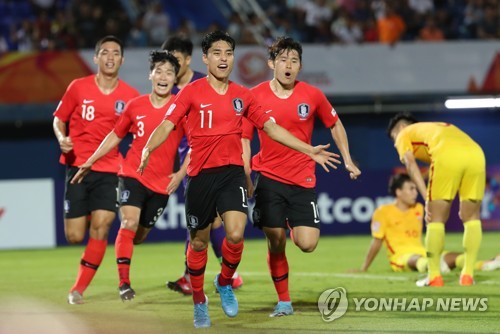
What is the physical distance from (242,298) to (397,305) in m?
1.65

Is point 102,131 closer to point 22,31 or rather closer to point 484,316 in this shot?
point 484,316

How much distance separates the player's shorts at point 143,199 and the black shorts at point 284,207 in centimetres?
145

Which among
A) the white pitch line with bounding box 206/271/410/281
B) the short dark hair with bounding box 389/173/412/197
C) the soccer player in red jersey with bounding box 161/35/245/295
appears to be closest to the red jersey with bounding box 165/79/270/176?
the soccer player in red jersey with bounding box 161/35/245/295

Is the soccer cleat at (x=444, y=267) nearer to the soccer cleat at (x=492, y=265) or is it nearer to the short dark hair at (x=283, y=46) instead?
the soccer cleat at (x=492, y=265)

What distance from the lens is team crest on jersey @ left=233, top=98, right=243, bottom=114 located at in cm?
758

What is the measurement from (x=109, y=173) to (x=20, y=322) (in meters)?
2.11

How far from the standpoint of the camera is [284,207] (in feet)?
26.6

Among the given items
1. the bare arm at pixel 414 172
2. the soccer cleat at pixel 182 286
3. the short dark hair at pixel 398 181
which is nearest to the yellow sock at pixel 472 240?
the bare arm at pixel 414 172

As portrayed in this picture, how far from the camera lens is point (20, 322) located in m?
7.74

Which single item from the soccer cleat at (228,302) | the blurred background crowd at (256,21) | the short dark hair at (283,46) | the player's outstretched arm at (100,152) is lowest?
the soccer cleat at (228,302)

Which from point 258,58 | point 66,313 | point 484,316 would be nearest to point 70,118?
point 66,313

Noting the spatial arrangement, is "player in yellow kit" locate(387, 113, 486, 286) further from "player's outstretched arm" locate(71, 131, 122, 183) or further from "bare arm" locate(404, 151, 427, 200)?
"player's outstretched arm" locate(71, 131, 122, 183)

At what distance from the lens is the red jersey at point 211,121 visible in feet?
24.6

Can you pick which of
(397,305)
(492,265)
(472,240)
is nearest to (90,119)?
(397,305)
